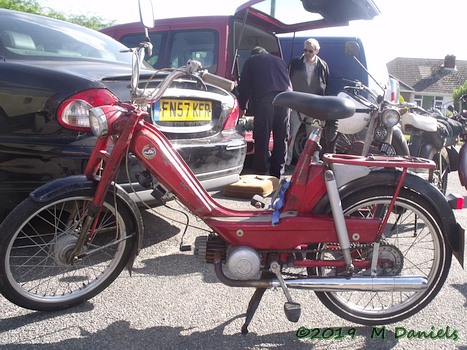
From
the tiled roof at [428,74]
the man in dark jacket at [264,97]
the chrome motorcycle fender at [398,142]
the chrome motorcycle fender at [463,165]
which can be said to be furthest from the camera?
the tiled roof at [428,74]

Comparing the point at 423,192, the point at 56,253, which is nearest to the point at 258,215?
the point at 423,192

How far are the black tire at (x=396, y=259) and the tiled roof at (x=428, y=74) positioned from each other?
42688mm

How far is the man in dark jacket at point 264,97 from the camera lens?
16.1 feet

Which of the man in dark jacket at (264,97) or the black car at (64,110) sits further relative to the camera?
the man in dark jacket at (264,97)

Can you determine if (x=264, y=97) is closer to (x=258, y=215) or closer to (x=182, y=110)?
(x=182, y=110)

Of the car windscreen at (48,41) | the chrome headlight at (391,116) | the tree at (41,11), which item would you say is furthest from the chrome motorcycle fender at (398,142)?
the tree at (41,11)

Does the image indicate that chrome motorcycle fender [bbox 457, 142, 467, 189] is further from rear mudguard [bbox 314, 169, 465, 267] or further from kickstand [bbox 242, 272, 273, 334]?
kickstand [bbox 242, 272, 273, 334]

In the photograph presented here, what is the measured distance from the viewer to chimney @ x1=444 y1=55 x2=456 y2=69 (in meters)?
41.6

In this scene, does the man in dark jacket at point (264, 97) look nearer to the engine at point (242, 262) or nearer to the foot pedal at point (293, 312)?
the engine at point (242, 262)

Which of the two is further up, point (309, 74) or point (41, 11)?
point (41, 11)

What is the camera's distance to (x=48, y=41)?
329 centimetres

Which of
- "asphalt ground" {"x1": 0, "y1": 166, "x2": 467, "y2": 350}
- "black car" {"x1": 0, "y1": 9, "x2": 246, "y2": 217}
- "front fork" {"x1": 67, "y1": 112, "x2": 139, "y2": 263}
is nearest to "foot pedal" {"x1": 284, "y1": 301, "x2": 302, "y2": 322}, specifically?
"asphalt ground" {"x1": 0, "y1": 166, "x2": 467, "y2": 350}

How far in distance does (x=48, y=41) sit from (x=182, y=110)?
1202 millimetres

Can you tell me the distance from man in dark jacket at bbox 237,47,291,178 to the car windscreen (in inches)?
61.9
